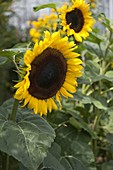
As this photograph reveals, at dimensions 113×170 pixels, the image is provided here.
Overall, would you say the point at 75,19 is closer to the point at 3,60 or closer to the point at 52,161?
the point at 3,60

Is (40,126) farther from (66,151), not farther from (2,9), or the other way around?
(2,9)

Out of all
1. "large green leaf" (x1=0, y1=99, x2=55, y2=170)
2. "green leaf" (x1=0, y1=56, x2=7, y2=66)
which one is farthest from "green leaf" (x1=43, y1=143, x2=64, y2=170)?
"green leaf" (x1=0, y1=56, x2=7, y2=66)

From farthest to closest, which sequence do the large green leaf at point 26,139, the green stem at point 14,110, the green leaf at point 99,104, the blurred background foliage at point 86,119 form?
the green leaf at point 99,104
the blurred background foliage at point 86,119
the green stem at point 14,110
the large green leaf at point 26,139

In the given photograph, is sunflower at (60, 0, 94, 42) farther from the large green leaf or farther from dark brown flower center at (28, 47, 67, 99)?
the large green leaf

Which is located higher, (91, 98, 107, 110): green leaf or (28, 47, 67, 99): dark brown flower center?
(28, 47, 67, 99): dark brown flower center

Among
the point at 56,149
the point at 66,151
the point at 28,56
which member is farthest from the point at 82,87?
the point at 28,56

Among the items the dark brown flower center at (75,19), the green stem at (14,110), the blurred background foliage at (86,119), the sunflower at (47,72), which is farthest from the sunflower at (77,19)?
the green stem at (14,110)

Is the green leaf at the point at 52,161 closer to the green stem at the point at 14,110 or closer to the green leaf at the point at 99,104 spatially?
the green stem at the point at 14,110
